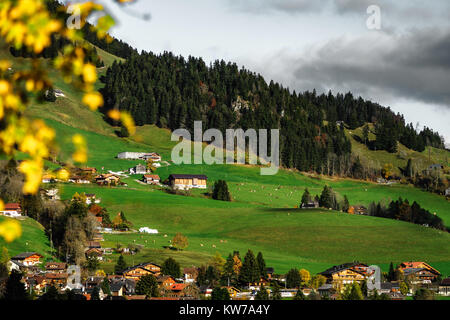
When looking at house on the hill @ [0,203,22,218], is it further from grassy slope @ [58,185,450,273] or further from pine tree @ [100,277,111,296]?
pine tree @ [100,277,111,296]

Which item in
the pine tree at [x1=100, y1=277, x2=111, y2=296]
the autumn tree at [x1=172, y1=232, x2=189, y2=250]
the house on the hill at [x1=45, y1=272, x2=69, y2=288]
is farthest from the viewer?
the autumn tree at [x1=172, y1=232, x2=189, y2=250]

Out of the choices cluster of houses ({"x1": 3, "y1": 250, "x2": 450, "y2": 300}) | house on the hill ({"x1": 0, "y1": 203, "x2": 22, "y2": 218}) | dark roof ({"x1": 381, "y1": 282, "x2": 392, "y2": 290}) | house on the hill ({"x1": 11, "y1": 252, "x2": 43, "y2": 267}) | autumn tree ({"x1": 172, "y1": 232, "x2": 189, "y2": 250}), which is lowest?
dark roof ({"x1": 381, "y1": 282, "x2": 392, "y2": 290})

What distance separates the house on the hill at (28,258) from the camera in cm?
10994

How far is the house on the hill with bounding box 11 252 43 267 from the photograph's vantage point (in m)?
110

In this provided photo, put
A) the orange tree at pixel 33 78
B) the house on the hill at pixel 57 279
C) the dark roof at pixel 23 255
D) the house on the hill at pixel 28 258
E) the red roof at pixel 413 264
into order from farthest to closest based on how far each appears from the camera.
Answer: the red roof at pixel 413 264, the dark roof at pixel 23 255, the house on the hill at pixel 28 258, the house on the hill at pixel 57 279, the orange tree at pixel 33 78

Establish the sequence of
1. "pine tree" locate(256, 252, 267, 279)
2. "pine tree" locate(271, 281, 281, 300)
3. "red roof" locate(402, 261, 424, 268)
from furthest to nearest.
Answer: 1. "red roof" locate(402, 261, 424, 268)
2. "pine tree" locate(256, 252, 267, 279)
3. "pine tree" locate(271, 281, 281, 300)

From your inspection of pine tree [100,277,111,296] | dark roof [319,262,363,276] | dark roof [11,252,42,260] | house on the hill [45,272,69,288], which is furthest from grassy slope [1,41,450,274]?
pine tree [100,277,111,296]

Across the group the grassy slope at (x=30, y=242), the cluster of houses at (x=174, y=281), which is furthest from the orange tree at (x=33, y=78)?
the grassy slope at (x=30, y=242)

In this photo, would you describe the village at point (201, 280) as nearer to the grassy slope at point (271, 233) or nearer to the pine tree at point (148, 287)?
the pine tree at point (148, 287)

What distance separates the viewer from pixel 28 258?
111688mm

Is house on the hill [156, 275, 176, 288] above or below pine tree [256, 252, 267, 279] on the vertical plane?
below

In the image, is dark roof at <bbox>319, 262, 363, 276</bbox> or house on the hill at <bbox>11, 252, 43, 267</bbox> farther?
dark roof at <bbox>319, 262, 363, 276</bbox>

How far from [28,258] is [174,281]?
25.4 metres
